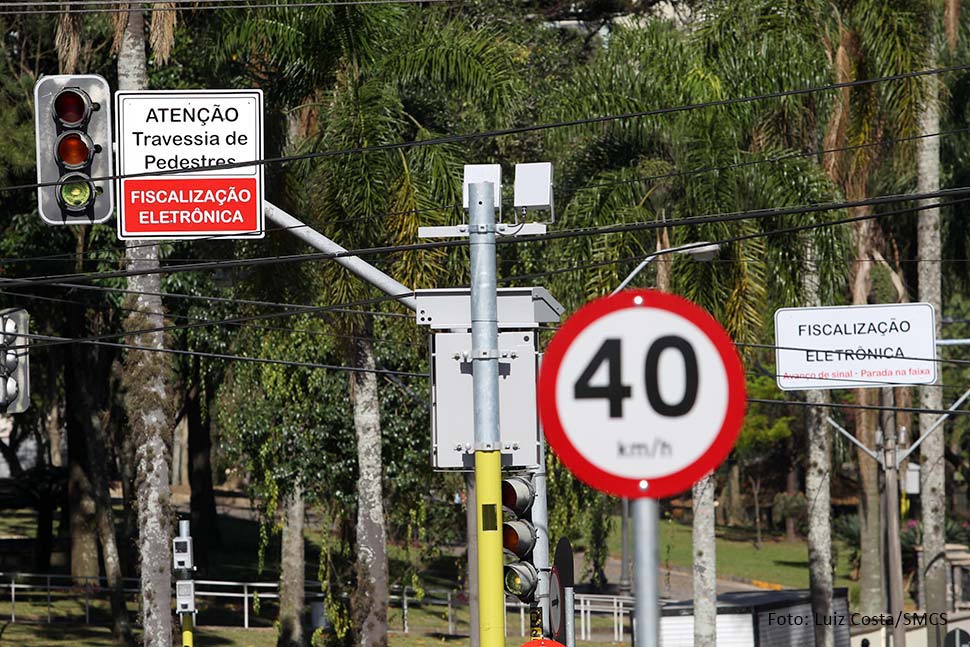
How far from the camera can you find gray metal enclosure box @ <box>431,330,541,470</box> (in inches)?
391

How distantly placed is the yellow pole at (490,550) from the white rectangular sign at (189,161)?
19.0ft

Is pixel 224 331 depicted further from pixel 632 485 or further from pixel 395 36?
pixel 632 485

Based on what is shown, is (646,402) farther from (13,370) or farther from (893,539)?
(893,539)

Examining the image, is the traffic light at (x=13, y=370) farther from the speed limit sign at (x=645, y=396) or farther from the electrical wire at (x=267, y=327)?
the speed limit sign at (x=645, y=396)

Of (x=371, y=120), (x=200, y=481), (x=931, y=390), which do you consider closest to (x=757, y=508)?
(x=200, y=481)

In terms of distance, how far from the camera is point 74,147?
12.0m

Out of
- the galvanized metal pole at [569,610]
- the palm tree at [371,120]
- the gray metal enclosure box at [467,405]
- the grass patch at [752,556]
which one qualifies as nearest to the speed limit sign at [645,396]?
the gray metal enclosure box at [467,405]

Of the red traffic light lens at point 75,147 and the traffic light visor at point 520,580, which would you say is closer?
the traffic light visor at point 520,580

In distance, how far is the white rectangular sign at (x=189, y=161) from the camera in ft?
48.3

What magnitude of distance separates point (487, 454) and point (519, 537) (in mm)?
1182

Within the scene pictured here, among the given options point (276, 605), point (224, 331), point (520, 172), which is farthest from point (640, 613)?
point (276, 605)

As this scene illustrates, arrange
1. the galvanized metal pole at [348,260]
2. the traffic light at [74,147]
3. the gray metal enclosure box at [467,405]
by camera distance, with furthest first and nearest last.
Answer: the galvanized metal pole at [348,260]
the traffic light at [74,147]
the gray metal enclosure box at [467,405]

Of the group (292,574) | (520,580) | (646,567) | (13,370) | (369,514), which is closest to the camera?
(646,567)

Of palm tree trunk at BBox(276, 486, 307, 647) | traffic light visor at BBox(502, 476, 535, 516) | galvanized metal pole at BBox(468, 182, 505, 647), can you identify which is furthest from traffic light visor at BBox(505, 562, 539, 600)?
palm tree trunk at BBox(276, 486, 307, 647)
